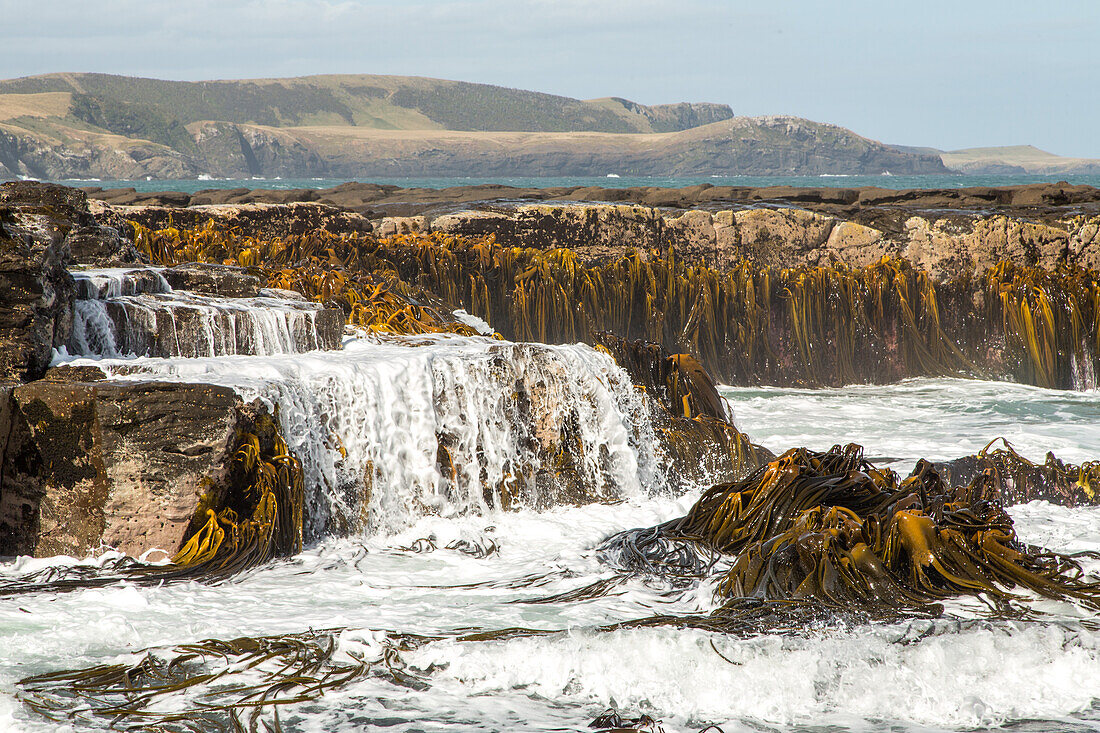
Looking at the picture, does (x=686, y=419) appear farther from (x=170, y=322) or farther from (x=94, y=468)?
(x=94, y=468)

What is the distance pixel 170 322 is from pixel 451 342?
1.74 metres

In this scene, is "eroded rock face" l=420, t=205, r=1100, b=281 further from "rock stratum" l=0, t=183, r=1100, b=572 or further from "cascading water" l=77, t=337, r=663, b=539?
"cascading water" l=77, t=337, r=663, b=539

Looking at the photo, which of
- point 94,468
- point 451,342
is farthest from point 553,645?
point 451,342

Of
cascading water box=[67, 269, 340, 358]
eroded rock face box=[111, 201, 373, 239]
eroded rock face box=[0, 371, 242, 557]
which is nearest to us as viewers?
eroded rock face box=[0, 371, 242, 557]

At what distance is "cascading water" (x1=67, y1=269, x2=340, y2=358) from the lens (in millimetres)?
4738

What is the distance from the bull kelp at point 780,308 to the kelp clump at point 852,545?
4448 millimetres

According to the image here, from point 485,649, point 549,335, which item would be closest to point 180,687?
point 485,649

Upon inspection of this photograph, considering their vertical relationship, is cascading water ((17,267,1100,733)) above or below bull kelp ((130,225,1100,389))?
below

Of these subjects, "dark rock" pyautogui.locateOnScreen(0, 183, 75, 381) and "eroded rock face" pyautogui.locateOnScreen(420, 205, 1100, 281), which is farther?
"eroded rock face" pyautogui.locateOnScreen(420, 205, 1100, 281)

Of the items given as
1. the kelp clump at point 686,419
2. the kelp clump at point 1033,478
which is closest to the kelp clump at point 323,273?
the kelp clump at point 686,419

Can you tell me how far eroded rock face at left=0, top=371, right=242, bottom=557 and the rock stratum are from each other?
10 millimetres

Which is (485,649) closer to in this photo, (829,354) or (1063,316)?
(829,354)

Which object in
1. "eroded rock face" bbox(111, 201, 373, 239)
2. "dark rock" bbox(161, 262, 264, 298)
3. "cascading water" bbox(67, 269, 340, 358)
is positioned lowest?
"cascading water" bbox(67, 269, 340, 358)

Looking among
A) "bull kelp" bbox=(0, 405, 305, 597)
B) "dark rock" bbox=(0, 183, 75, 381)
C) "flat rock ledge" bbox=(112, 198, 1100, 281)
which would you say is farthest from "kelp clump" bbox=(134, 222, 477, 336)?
"bull kelp" bbox=(0, 405, 305, 597)
